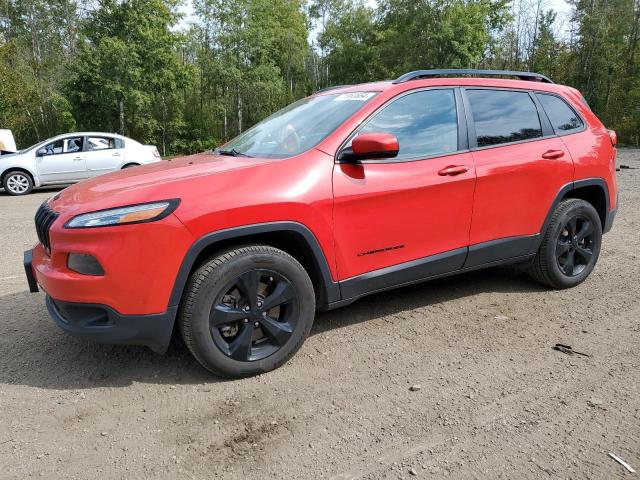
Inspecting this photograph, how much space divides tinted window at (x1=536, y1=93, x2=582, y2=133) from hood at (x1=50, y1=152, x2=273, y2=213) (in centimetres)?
258

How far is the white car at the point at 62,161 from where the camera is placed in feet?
40.4

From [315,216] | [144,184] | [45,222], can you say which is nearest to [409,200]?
[315,216]

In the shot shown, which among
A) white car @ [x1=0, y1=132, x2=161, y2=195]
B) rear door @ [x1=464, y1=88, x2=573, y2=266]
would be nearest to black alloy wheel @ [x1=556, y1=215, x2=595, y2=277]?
rear door @ [x1=464, y1=88, x2=573, y2=266]

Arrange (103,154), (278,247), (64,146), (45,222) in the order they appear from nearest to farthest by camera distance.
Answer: (45,222) < (278,247) < (64,146) < (103,154)

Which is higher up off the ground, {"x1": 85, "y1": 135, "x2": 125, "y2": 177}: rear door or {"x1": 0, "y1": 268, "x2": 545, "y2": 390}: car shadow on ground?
{"x1": 85, "y1": 135, "x2": 125, "y2": 177}: rear door

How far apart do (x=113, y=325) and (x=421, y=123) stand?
7.86 ft

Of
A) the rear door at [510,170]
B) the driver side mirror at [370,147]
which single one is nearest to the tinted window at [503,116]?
the rear door at [510,170]

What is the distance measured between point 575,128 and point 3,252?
657 cm

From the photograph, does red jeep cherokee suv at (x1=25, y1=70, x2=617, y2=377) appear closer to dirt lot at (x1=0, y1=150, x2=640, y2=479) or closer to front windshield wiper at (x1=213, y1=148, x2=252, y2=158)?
front windshield wiper at (x1=213, y1=148, x2=252, y2=158)

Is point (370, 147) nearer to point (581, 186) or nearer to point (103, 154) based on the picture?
point (581, 186)

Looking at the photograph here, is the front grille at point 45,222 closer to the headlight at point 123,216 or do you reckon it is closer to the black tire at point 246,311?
the headlight at point 123,216

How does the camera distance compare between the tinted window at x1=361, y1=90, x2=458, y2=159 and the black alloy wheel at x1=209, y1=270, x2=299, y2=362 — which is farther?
the tinted window at x1=361, y1=90, x2=458, y2=159

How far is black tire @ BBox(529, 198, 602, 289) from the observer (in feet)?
13.7

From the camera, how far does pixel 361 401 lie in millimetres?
2711
